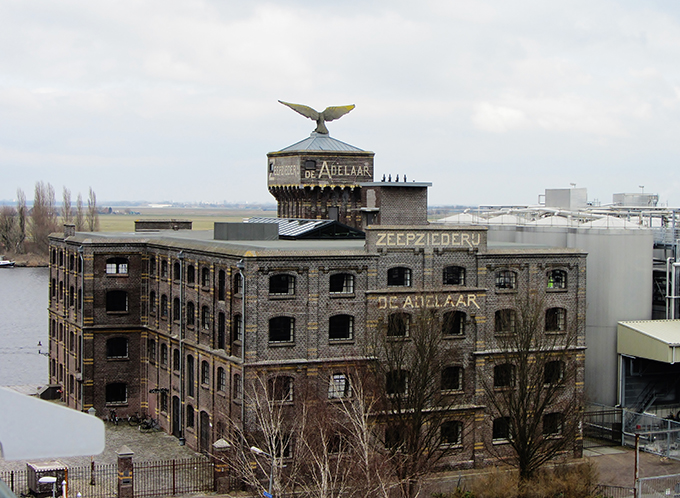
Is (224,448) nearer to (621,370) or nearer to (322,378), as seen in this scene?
(322,378)

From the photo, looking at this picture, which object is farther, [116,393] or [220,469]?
[116,393]

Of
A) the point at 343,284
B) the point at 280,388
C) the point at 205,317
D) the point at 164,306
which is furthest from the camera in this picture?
the point at 164,306

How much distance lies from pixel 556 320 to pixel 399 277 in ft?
34.4

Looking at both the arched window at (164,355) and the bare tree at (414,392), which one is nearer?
the bare tree at (414,392)

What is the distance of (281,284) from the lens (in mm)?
46250

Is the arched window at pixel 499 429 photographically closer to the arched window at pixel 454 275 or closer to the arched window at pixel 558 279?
the arched window at pixel 454 275

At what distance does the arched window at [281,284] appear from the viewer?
4603 cm

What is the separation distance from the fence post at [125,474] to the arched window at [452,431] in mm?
16923

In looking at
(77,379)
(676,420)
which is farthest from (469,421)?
(77,379)

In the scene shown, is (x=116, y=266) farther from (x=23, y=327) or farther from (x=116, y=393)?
(x=23, y=327)

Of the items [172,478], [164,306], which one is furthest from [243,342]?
[164,306]

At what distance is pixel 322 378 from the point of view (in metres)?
47.0

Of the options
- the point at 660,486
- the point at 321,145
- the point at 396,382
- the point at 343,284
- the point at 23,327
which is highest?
the point at 321,145

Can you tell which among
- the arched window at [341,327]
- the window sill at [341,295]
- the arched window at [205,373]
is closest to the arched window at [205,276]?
the arched window at [205,373]
